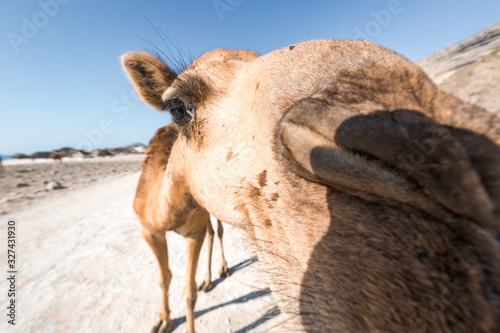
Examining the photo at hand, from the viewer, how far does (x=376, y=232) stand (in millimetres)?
736

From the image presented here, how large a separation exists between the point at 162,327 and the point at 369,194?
12.9ft

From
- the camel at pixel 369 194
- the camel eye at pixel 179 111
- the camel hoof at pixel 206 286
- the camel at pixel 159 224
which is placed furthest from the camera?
the camel hoof at pixel 206 286

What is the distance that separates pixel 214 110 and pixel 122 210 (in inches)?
311

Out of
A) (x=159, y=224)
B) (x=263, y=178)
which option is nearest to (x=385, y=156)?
(x=263, y=178)

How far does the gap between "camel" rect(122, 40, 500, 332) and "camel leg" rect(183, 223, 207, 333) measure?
2232mm

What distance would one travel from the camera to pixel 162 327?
10.9 ft

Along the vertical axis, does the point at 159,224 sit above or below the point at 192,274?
above

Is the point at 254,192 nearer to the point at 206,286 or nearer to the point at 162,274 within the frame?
the point at 162,274

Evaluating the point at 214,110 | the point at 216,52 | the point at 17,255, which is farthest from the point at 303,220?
the point at 17,255

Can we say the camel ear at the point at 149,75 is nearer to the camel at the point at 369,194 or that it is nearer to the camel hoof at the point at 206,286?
the camel at the point at 369,194

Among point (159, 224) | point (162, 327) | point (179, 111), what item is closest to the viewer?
point (179, 111)

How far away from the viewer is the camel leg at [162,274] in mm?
3352

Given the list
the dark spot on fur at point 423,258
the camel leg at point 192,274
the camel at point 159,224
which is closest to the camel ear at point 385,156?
the dark spot on fur at point 423,258

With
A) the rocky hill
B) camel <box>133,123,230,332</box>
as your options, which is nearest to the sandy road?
camel <box>133,123,230,332</box>
